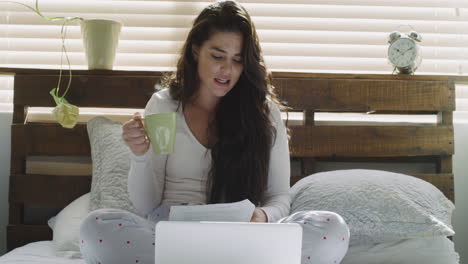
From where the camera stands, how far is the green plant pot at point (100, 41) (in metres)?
2.26

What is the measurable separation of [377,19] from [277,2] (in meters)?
0.44

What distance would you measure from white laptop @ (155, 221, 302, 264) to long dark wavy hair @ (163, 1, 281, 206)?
27.4 inches

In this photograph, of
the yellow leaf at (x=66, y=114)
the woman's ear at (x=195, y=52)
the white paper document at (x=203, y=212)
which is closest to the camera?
the white paper document at (x=203, y=212)

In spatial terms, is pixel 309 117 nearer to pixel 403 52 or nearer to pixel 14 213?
pixel 403 52

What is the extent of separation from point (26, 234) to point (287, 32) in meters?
1.34

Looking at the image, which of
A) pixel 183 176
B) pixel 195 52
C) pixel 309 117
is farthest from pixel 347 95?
pixel 183 176

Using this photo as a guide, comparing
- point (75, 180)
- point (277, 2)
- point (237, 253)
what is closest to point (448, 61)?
point (277, 2)

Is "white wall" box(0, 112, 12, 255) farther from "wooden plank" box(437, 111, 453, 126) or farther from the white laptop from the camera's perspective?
"wooden plank" box(437, 111, 453, 126)

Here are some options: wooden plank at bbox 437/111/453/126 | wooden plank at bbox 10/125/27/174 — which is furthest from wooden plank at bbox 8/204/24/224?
wooden plank at bbox 437/111/453/126

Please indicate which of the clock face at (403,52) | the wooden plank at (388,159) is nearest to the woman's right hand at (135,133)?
the wooden plank at (388,159)

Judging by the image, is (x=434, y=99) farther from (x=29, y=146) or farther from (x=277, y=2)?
(x=29, y=146)

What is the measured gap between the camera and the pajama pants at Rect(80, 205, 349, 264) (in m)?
1.45

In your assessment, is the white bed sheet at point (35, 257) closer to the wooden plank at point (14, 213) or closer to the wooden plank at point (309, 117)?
the wooden plank at point (14, 213)

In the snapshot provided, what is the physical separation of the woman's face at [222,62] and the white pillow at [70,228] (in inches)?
26.0
